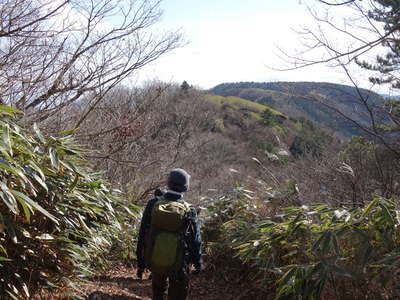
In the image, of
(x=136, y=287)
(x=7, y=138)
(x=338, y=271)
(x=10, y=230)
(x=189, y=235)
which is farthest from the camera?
(x=136, y=287)

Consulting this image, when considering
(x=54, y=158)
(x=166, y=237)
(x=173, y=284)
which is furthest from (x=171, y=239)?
(x=54, y=158)

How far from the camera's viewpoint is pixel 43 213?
8.15 ft

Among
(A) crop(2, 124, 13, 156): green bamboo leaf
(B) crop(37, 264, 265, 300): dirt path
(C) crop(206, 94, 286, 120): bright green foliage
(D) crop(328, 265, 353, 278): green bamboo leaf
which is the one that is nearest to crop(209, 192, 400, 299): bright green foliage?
(D) crop(328, 265, 353, 278): green bamboo leaf

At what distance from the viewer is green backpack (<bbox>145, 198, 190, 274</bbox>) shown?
303cm

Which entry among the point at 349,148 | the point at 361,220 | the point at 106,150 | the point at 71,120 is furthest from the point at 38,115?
the point at 349,148

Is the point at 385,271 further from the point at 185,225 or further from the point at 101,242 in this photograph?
the point at 101,242

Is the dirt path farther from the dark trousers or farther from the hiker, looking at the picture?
the hiker

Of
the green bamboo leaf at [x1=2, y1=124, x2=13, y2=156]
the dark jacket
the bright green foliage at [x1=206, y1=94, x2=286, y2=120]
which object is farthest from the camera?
the bright green foliage at [x1=206, y1=94, x2=286, y2=120]

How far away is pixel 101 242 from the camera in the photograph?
3.55m

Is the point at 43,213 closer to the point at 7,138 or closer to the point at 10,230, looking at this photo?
the point at 10,230

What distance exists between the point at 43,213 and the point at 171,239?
100cm

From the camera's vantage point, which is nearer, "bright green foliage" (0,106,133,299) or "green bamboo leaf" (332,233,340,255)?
"bright green foliage" (0,106,133,299)

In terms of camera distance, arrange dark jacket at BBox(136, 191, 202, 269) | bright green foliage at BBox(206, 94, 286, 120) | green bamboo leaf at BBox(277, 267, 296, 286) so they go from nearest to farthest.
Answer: green bamboo leaf at BBox(277, 267, 296, 286)
dark jacket at BBox(136, 191, 202, 269)
bright green foliage at BBox(206, 94, 286, 120)

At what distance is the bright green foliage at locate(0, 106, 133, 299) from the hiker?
1.70ft
